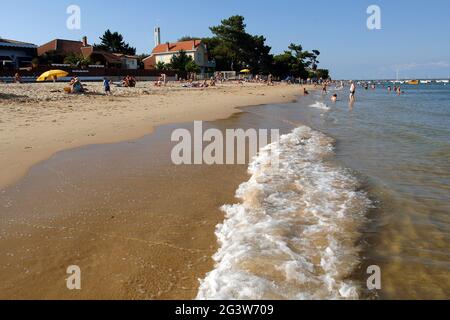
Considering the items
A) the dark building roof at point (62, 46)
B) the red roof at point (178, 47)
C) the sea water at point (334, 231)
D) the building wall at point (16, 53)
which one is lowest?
the sea water at point (334, 231)

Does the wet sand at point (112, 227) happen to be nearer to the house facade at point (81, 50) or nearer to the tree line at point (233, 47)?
the house facade at point (81, 50)

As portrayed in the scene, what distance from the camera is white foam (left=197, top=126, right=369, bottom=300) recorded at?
326 cm

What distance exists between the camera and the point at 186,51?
220ft

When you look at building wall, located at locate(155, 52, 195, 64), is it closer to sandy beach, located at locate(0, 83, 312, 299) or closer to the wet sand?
sandy beach, located at locate(0, 83, 312, 299)

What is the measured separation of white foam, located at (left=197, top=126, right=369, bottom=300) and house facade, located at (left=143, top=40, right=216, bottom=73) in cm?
6264

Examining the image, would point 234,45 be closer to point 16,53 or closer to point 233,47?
point 233,47

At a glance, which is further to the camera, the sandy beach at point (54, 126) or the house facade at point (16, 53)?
the house facade at point (16, 53)

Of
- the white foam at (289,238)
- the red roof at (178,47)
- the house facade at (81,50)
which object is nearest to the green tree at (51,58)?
the house facade at (81,50)

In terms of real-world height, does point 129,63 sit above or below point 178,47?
below

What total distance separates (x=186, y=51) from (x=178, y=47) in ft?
9.79

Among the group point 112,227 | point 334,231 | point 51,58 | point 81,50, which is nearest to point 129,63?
point 81,50

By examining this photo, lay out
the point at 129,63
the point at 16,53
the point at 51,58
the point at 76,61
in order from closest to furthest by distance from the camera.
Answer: the point at 16,53 < the point at 76,61 < the point at 51,58 < the point at 129,63

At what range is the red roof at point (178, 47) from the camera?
220ft
